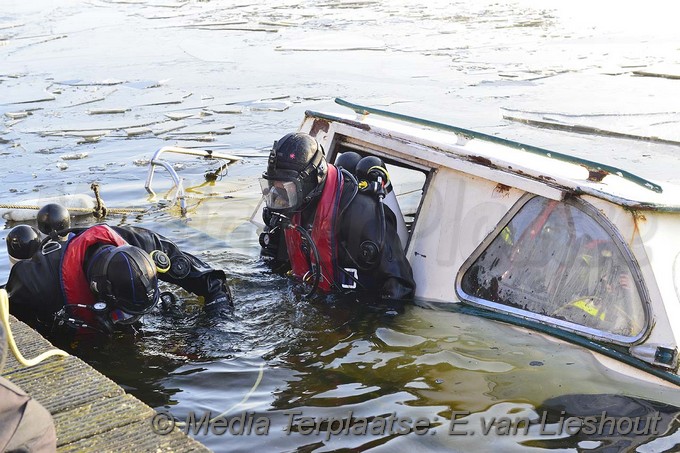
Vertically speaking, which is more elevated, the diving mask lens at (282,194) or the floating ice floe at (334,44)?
the floating ice floe at (334,44)

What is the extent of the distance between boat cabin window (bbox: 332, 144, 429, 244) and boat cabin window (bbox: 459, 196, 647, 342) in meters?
0.81

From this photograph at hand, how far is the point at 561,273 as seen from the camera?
4523 mm

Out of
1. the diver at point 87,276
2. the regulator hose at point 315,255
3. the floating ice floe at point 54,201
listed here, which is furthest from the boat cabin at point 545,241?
the floating ice floe at point 54,201

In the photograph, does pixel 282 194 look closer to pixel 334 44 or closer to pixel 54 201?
pixel 54 201

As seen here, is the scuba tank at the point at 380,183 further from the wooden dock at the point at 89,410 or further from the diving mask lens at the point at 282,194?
the wooden dock at the point at 89,410

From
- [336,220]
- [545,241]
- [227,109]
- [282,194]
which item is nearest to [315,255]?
[336,220]

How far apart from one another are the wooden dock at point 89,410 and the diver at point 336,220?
192 cm

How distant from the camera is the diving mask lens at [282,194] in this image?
5.29m

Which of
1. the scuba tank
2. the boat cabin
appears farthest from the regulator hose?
the boat cabin

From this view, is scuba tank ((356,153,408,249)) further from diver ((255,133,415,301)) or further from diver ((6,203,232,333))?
diver ((6,203,232,333))

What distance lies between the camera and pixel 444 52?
1543 cm

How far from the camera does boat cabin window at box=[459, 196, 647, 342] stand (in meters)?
4.23

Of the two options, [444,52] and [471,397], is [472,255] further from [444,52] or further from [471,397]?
[444,52]

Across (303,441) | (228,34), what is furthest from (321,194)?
(228,34)
